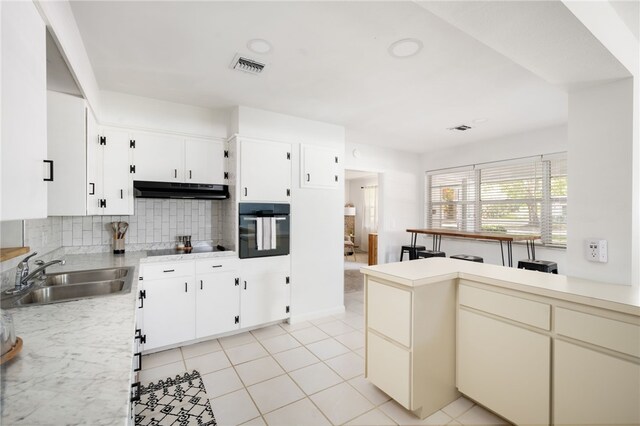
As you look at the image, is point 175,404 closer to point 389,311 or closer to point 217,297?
point 217,297

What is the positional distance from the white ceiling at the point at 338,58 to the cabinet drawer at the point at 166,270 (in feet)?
5.66

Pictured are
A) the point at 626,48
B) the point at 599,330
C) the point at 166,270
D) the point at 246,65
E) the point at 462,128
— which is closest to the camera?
the point at 599,330

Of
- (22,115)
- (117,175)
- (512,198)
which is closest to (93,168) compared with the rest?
(117,175)

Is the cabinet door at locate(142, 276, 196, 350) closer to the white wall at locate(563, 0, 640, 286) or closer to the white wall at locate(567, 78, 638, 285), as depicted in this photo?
the white wall at locate(567, 78, 638, 285)

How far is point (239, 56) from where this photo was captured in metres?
2.24

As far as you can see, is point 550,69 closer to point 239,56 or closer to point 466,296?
point 466,296

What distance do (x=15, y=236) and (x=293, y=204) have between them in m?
2.36

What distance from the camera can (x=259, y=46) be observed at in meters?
2.10

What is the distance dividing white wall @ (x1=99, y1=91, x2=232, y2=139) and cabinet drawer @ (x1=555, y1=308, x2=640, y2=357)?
137 inches

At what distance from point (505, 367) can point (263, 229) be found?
246 centimetres

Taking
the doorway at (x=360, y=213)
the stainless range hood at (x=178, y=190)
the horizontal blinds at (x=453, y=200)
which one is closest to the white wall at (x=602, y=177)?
the stainless range hood at (x=178, y=190)

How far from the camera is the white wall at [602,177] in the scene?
175 cm

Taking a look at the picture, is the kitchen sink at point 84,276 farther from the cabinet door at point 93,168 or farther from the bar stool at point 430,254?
the bar stool at point 430,254

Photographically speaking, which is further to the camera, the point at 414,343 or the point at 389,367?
the point at 389,367
